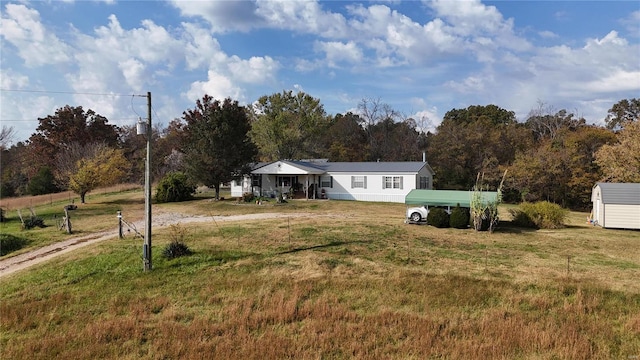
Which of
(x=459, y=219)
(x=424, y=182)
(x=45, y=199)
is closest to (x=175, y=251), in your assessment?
(x=459, y=219)

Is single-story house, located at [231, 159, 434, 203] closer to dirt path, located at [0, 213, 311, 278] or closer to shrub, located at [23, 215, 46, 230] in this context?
dirt path, located at [0, 213, 311, 278]

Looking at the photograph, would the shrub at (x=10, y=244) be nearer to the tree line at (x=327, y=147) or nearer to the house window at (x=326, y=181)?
the tree line at (x=327, y=147)

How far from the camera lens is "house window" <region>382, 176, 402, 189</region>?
2993cm

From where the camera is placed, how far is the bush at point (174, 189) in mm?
29625

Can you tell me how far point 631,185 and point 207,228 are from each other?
21.8 meters

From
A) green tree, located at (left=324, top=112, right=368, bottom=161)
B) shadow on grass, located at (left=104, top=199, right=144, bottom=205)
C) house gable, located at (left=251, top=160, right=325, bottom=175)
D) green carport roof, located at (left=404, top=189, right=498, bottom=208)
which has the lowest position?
shadow on grass, located at (left=104, top=199, right=144, bottom=205)

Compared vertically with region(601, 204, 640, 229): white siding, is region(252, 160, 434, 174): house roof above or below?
above

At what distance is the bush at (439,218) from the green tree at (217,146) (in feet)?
54.6

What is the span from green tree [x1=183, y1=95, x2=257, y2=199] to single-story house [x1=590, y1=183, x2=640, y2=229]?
2348cm

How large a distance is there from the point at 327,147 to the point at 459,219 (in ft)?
116

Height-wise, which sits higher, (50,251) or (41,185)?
(41,185)

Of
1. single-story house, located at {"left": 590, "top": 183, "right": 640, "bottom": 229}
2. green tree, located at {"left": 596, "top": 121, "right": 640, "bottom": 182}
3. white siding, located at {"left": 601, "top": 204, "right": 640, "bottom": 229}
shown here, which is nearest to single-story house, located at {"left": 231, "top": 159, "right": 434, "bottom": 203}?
single-story house, located at {"left": 590, "top": 183, "right": 640, "bottom": 229}

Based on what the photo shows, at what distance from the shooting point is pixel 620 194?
64.1 feet

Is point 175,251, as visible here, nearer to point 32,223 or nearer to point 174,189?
point 32,223
